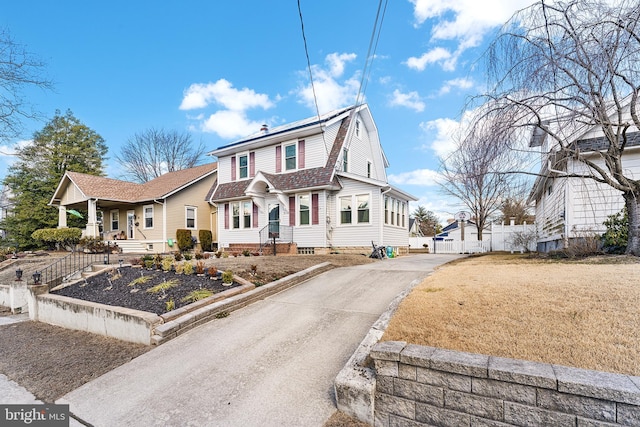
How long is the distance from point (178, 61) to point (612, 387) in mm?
17414

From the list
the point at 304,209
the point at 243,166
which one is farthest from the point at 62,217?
the point at 304,209

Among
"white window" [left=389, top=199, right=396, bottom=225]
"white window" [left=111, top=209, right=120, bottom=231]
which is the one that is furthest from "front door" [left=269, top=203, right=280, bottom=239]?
"white window" [left=111, top=209, right=120, bottom=231]

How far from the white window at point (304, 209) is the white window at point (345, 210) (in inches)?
61.5

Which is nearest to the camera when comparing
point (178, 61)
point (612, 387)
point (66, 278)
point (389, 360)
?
point (612, 387)

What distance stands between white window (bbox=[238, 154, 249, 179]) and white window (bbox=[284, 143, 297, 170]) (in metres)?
2.69

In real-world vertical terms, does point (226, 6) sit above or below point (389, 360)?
Result: above

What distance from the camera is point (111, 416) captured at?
3152 millimetres

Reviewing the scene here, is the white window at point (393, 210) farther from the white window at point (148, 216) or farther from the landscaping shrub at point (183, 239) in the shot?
the white window at point (148, 216)

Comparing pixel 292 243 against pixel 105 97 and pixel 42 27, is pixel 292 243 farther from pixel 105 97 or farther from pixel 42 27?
pixel 105 97

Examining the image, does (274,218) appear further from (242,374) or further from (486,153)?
(242,374)

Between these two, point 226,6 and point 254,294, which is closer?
point 254,294

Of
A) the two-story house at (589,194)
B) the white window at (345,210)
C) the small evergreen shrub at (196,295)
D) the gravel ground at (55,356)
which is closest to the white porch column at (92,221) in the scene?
the gravel ground at (55,356)

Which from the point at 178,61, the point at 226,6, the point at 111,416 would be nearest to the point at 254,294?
the point at 111,416

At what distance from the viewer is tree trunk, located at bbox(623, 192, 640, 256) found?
24.1ft
